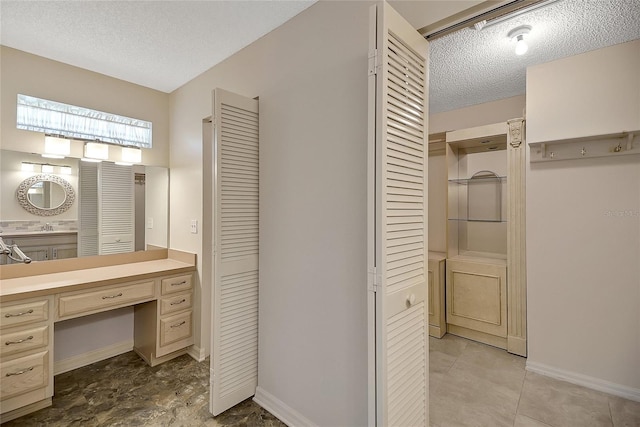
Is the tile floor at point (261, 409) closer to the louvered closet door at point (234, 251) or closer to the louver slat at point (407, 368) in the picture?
the louvered closet door at point (234, 251)

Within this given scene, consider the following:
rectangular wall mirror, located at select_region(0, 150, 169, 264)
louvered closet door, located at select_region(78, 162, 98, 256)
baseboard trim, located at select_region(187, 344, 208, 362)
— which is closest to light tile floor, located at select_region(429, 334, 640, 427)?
baseboard trim, located at select_region(187, 344, 208, 362)

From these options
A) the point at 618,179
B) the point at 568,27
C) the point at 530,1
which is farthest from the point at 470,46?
the point at 618,179

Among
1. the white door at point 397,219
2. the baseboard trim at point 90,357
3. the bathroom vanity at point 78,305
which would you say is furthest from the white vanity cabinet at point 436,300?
the baseboard trim at point 90,357

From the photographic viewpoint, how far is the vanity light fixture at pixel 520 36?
1.91 m

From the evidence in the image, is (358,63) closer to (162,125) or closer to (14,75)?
(162,125)

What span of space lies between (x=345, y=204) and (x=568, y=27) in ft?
6.29

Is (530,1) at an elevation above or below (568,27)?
below

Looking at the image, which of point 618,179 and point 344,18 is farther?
point 618,179

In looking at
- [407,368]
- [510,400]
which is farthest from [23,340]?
[510,400]

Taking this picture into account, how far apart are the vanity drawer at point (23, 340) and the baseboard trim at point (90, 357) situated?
63cm

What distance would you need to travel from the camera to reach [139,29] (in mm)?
1951

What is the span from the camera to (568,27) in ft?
6.23

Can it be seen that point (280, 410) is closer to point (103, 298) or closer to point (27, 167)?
point (103, 298)

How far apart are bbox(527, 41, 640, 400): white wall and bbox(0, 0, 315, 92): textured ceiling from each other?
6.94ft
